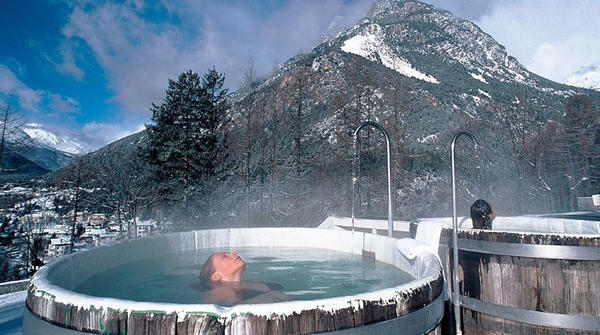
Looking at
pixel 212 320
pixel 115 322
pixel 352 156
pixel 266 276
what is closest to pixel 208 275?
pixel 266 276

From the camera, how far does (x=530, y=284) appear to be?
254 centimetres

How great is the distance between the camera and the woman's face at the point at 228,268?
2.78 meters

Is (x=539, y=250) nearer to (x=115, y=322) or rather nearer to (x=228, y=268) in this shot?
(x=228, y=268)

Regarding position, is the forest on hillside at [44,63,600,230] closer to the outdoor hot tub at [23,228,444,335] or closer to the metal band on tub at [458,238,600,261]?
the metal band on tub at [458,238,600,261]

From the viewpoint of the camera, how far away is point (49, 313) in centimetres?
130

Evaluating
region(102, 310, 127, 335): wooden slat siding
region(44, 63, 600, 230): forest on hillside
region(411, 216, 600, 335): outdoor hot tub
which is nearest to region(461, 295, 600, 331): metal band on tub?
region(411, 216, 600, 335): outdoor hot tub

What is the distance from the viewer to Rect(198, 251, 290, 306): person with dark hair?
8.29ft

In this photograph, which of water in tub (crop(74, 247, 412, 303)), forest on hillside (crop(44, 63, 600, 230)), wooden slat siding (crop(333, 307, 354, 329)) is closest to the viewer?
wooden slat siding (crop(333, 307, 354, 329))

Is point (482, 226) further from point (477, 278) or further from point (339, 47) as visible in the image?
point (339, 47)

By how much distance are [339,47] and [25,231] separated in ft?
98.3

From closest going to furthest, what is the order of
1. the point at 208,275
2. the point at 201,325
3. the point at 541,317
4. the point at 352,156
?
the point at 201,325
the point at 541,317
the point at 208,275
the point at 352,156

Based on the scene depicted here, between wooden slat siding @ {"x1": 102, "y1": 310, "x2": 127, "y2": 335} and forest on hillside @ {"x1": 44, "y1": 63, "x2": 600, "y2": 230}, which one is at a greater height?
forest on hillside @ {"x1": 44, "y1": 63, "x2": 600, "y2": 230}

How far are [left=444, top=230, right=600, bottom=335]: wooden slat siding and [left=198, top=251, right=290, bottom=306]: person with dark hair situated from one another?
1.49 meters

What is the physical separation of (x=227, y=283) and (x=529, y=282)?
214 centimetres
